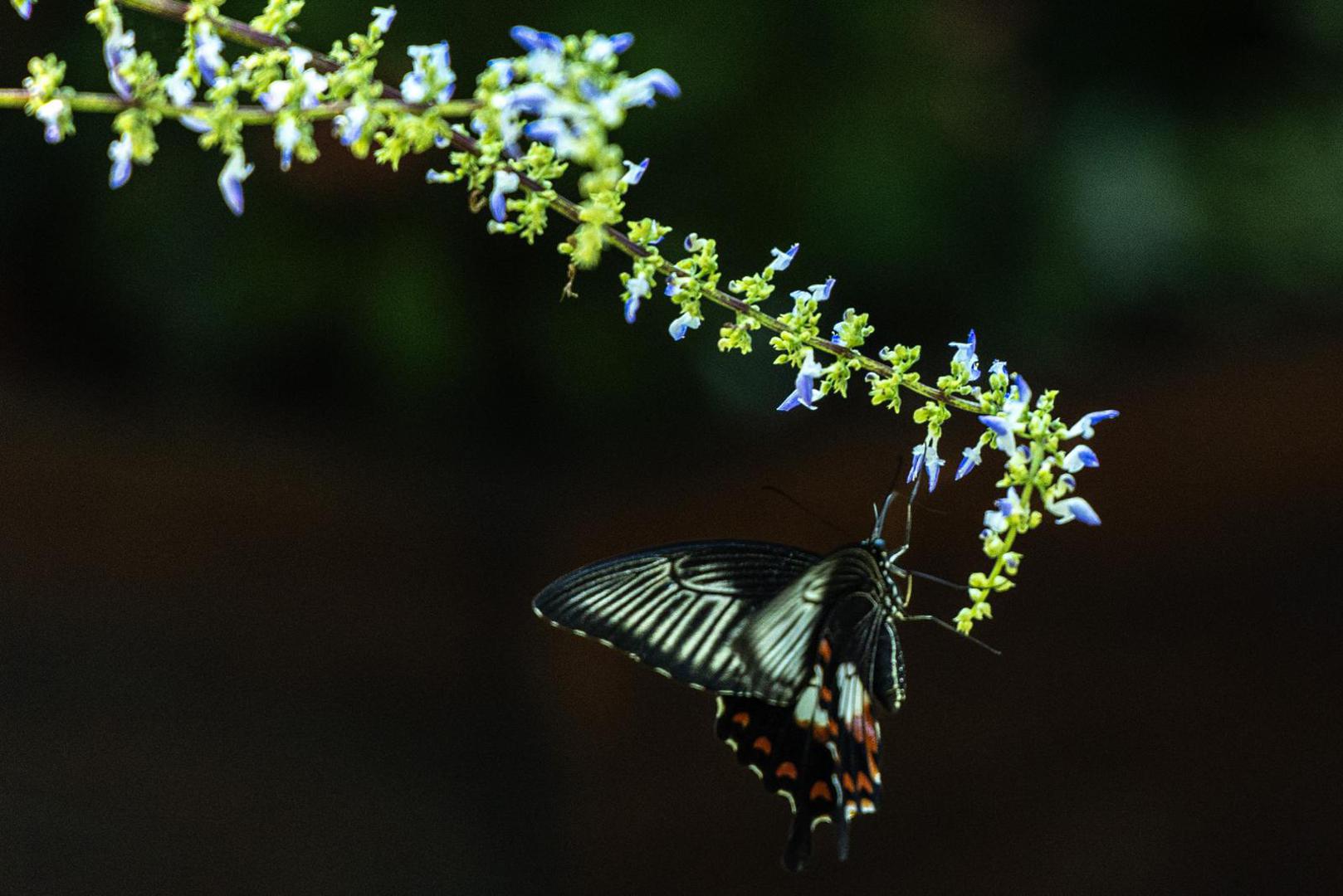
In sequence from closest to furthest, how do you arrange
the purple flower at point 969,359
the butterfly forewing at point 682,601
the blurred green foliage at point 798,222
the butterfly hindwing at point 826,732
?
the purple flower at point 969,359
the butterfly forewing at point 682,601
the butterfly hindwing at point 826,732
the blurred green foliage at point 798,222

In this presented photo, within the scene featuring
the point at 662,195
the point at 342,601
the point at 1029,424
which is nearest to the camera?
the point at 1029,424

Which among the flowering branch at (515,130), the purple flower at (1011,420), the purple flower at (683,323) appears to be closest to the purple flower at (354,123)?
the flowering branch at (515,130)

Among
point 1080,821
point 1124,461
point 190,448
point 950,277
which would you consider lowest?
point 1080,821

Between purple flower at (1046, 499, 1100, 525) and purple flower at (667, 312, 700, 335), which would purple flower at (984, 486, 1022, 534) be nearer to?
purple flower at (1046, 499, 1100, 525)

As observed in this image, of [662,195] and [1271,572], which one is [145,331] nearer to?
[662,195]

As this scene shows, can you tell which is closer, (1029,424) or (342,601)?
(1029,424)

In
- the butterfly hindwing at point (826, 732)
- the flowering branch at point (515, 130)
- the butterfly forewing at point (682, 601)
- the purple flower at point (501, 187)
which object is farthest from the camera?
the butterfly hindwing at point (826, 732)

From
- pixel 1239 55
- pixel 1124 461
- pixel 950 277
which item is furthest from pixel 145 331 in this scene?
pixel 1239 55

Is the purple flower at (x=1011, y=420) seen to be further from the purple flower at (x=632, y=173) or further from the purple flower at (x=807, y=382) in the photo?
the purple flower at (x=632, y=173)
